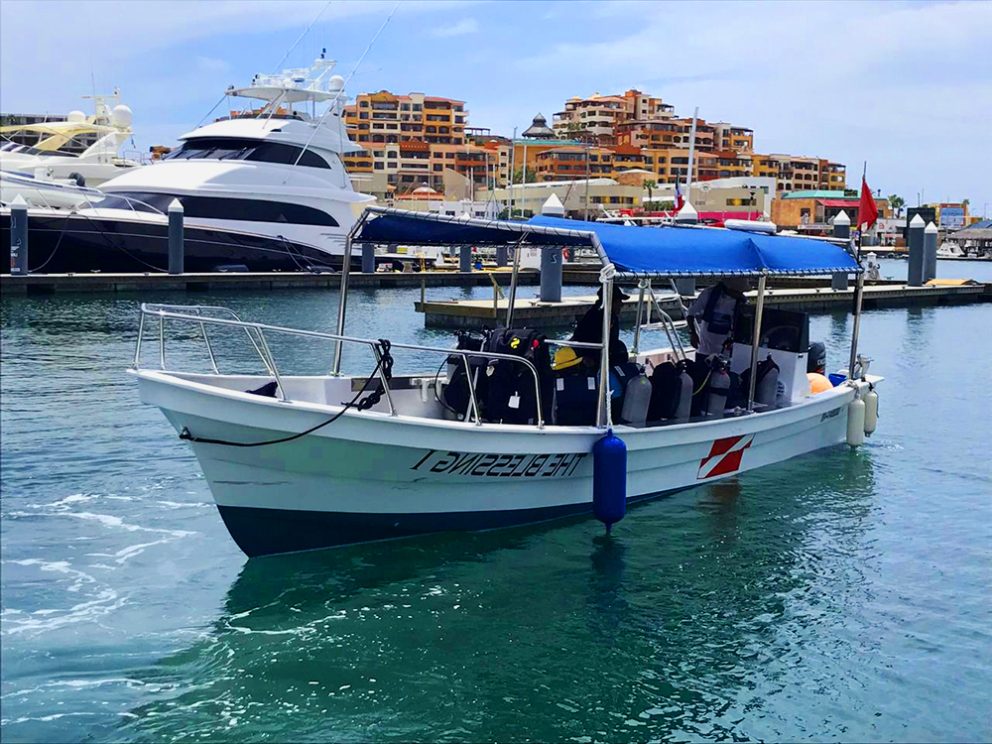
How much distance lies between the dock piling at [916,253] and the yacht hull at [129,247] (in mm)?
25538

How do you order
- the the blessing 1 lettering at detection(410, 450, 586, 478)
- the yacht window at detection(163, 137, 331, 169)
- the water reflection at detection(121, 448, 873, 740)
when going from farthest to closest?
the yacht window at detection(163, 137, 331, 169) → the the blessing 1 lettering at detection(410, 450, 586, 478) → the water reflection at detection(121, 448, 873, 740)

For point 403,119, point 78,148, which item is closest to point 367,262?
point 78,148

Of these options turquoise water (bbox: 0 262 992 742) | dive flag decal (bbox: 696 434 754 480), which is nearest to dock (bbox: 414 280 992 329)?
dive flag decal (bbox: 696 434 754 480)

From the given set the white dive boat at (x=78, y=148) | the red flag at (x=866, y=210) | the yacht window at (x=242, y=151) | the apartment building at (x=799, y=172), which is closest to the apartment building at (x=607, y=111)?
the apartment building at (x=799, y=172)

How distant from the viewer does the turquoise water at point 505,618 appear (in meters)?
7.16

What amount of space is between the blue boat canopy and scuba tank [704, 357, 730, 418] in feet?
4.09

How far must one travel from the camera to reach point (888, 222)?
129625mm

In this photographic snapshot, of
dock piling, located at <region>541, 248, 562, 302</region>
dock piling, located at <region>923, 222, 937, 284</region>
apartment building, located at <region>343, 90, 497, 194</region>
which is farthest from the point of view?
apartment building, located at <region>343, 90, 497, 194</region>

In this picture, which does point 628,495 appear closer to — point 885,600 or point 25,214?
point 885,600

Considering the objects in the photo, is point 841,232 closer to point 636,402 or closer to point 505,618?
point 636,402

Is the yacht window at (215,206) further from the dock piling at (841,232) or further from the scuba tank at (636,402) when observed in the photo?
the scuba tank at (636,402)

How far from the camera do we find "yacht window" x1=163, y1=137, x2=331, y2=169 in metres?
41.6

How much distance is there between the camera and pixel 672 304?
34938 mm

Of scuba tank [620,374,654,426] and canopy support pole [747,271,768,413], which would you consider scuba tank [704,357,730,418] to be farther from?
scuba tank [620,374,654,426]
